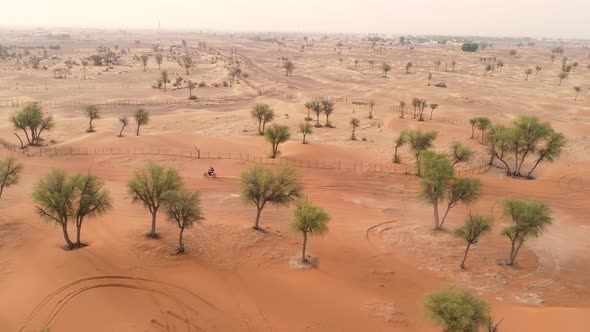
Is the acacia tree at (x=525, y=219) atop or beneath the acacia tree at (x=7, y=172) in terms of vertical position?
atop

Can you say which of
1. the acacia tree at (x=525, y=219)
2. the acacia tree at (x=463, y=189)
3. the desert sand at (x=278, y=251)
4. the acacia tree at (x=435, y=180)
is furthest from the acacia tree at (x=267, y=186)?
the acacia tree at (x=525, y=219)

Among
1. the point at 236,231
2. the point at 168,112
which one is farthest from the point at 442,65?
the point at 236,231

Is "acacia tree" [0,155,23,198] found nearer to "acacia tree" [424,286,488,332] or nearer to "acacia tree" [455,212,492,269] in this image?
"acacia tree" [424,286,488,332]

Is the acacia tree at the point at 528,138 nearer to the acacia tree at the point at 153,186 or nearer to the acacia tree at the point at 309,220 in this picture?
the acacia tree at the point at 309,220

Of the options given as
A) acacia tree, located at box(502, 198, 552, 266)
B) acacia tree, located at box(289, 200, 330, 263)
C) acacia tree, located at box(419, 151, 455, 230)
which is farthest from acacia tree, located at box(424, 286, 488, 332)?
acacia tree, located at box(419, 151, 455, 230)

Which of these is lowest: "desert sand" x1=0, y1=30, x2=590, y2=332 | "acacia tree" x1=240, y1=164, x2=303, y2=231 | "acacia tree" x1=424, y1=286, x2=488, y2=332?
"desert sand" x1=0, y1=30, x2=590, y2=332

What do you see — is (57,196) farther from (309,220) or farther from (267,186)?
(309,220)

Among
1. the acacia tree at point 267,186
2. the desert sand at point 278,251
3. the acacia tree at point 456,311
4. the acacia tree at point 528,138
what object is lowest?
the desert sand at point 278,251
